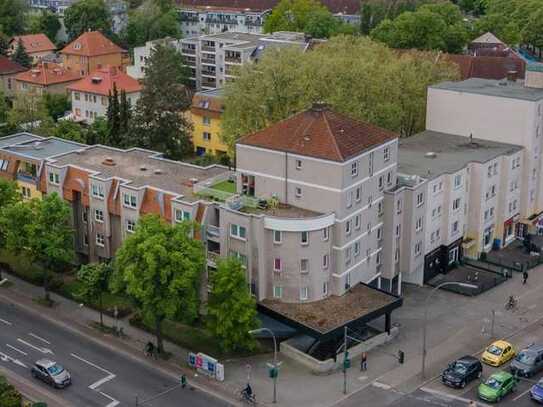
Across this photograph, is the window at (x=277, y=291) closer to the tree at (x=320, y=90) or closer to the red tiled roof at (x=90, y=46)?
the tree at (x=320, y=90)

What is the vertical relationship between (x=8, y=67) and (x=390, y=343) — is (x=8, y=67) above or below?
above

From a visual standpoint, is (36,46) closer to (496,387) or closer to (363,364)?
(363,364)

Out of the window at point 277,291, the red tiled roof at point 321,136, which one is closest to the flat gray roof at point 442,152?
the red tiled roof at point 321,136

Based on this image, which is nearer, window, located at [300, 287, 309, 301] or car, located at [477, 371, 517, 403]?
car, located at [477, 371, 517, 403]

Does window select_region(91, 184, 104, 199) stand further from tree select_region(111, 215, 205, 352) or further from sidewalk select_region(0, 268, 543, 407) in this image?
tree select_region(111, 215, 205, 352)

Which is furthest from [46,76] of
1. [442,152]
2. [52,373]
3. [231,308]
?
[231,308]

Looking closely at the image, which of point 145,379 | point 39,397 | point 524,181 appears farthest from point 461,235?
point 39,397

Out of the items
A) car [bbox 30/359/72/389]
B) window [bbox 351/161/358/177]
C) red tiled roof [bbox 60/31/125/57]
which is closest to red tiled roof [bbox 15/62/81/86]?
red tiled roof [bbox 60/31/125/57]
